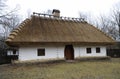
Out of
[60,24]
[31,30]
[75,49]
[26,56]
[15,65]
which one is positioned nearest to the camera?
[15,65]

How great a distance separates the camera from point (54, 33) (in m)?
19.4

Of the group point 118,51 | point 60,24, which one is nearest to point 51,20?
point 60,24

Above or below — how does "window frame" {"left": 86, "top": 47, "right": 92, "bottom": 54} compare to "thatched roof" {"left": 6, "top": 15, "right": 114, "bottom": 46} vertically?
below

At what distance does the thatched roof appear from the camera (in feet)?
56.1

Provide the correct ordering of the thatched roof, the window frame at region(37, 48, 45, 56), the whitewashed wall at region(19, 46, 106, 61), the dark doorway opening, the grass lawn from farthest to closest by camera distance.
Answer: the dark doorway opening < the window frame at region(37, 48, 45, 56) < the whitewashed wall at region(19, 46, 106, 61) < the thatched roof < the grass lawn

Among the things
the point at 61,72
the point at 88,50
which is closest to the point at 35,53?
the point at 61,72

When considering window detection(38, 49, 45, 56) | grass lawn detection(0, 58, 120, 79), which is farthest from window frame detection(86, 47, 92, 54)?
grass lawn detection(0, 58, 120, 79)

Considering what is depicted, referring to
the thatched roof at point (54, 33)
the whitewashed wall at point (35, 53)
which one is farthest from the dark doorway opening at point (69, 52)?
the thatched roof at point (54, 33)

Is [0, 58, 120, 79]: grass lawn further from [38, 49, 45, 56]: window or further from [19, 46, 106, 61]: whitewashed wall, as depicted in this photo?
[38, 49, 45, 56]: window

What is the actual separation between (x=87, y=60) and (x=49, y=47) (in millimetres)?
5104

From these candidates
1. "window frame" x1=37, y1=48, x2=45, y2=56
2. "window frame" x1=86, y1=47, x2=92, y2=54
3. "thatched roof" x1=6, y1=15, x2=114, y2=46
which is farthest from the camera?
"window frame" x1=86, y1=47, x2=92, y2=54

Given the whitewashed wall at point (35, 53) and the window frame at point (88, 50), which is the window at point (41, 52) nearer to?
the whitewashed wall at point (35, 53)

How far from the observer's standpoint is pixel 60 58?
19.2 m

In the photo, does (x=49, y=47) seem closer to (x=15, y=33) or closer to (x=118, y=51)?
(x=15, y=33)
